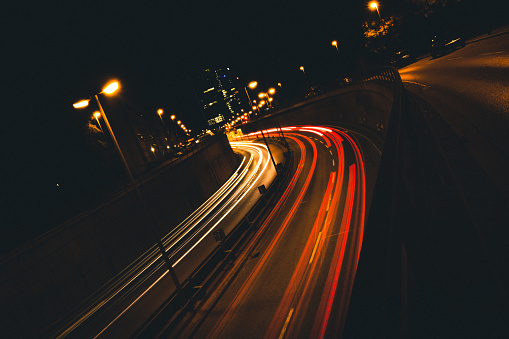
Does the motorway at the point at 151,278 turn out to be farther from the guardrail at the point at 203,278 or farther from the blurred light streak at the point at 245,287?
the blurred light streak at the point at 245,287

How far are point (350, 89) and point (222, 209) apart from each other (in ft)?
90.1

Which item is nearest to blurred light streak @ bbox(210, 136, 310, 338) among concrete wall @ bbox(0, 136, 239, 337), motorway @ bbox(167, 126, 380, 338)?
motorway @ bbox(167, 126, 380, 338)

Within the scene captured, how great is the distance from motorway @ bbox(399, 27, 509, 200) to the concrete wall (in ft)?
80.7

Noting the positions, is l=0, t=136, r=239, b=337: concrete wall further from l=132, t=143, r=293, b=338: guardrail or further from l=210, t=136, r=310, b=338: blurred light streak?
l=210, t=136, r=310, b=338: blurred light streak

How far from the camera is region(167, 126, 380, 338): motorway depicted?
11.1 m

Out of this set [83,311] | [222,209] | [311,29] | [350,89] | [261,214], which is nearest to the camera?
[83,311]

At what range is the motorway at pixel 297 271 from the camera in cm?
1115

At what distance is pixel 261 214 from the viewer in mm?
23578

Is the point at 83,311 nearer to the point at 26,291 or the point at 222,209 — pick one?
the point at 26,291

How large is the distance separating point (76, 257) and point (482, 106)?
26.5 meters

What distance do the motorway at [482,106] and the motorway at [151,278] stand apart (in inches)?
713

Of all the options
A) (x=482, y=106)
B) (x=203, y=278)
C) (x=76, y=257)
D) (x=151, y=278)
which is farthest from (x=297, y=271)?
(x=76, y=257)

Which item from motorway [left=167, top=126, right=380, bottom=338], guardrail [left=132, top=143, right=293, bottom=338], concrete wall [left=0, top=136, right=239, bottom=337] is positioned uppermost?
concrete wall [left=0, top=136, right=239, bottom=337]

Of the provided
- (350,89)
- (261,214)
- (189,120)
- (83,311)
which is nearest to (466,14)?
(350,89)
